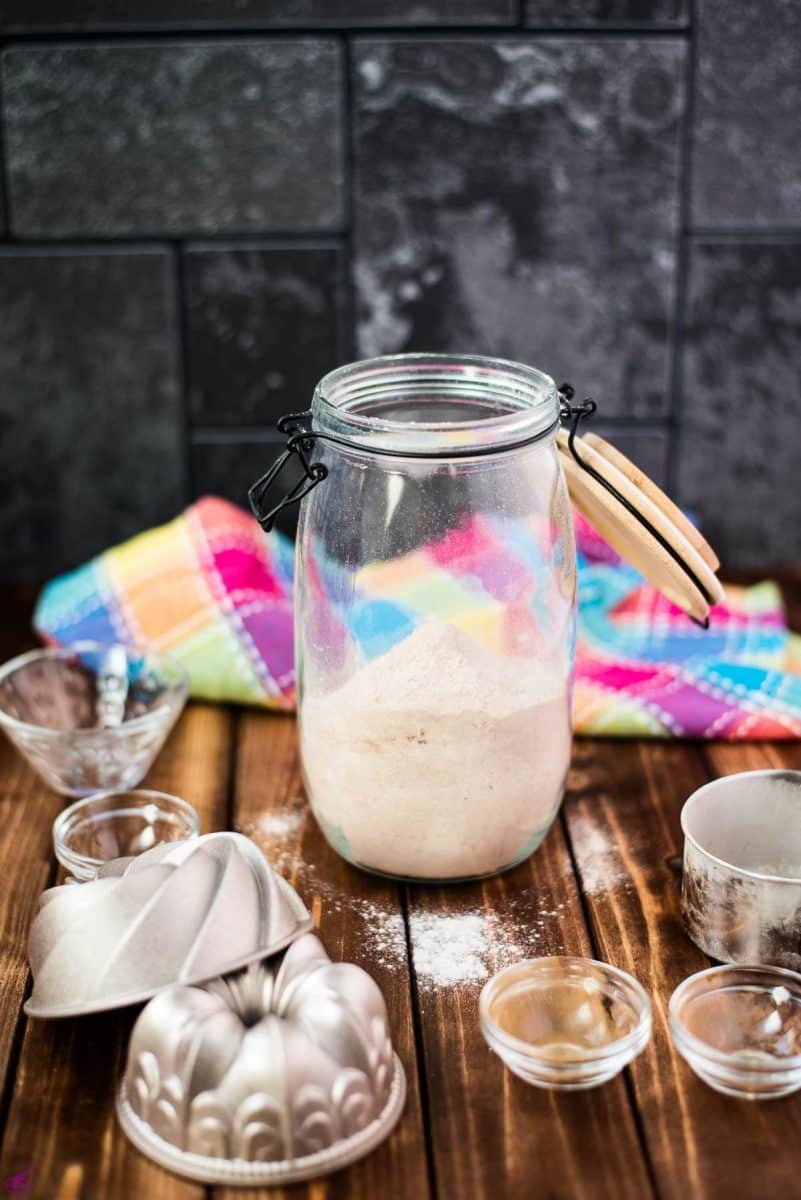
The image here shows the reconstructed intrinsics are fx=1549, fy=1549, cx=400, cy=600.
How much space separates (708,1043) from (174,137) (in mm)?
877

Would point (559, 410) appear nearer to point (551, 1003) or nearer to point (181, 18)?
point (551, 1003)

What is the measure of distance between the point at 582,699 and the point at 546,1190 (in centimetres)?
47

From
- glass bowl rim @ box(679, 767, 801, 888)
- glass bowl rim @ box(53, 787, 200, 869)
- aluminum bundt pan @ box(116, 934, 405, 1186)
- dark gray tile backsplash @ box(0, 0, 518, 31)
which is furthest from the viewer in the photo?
dark gray tile backsplash @ box(0, 0, 518, 31)

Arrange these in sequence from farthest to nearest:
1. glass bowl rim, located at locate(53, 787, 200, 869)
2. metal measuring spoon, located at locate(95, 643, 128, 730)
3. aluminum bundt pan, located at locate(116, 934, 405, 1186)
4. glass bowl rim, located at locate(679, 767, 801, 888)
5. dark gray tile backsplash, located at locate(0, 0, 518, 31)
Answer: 1. dark gray tile backsplash, located at locate(0, 0, 518, 31)
2. metal measuring spoon, located at locate(95, 643, 128, 730)
3. glass bowl rim, located at locate(53, 787, 200, 869)
4. glass bowl rim, located at locate(679, 767, 801, 888)
5. aluminum bundt pan, located at locate(116, 934, 405, 1186)

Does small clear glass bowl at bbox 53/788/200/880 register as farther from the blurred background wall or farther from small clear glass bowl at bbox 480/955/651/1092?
the blurred background wall

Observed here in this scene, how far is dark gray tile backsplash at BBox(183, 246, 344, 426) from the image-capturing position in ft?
4.40

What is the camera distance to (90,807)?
950 mm

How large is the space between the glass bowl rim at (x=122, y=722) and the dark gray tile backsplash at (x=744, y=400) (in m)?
0.55

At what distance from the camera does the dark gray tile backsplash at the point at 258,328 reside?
52.7 inches

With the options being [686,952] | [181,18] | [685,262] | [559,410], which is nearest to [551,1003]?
[686,952]

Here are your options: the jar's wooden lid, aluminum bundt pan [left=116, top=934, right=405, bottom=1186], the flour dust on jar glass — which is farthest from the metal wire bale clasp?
aluminum bundt pan [left=116, top=934, right=405, bottom=1186]

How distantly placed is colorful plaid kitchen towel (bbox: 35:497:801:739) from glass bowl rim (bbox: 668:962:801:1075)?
29 cm

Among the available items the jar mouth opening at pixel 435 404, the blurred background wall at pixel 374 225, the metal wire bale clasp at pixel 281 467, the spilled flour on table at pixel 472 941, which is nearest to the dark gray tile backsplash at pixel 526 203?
the blurred background wall at pixel 374 225

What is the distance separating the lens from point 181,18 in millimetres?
1267
